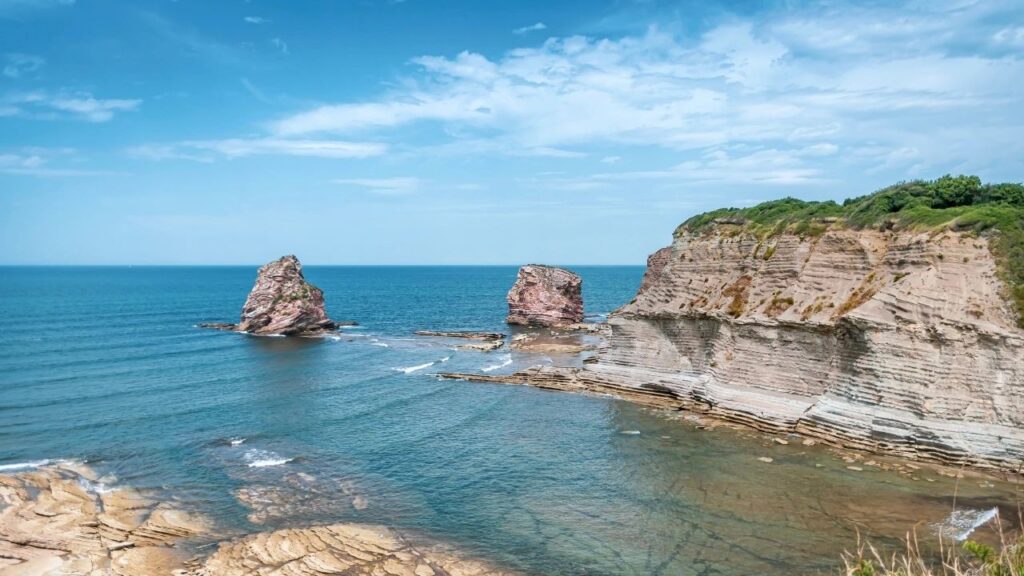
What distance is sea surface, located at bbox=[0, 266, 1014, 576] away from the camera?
A: 2348 centimetres

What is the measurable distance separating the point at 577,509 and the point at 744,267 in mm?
23575

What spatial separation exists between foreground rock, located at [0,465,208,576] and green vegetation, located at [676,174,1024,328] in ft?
121

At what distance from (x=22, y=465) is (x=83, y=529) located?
34.9ft

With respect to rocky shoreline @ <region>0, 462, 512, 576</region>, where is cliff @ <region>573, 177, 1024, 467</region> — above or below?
above

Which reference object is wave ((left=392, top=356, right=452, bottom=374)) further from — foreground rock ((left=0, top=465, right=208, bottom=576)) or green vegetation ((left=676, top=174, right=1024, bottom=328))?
foreground rock ((left=0, top=465, right=208, bottom=576))

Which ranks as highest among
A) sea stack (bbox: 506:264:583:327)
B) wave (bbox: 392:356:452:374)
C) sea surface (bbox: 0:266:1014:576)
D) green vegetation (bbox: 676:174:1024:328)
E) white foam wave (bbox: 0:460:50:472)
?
green vegetation (bbox: 676:174:1024:328)

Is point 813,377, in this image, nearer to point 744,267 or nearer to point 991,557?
point 744,267

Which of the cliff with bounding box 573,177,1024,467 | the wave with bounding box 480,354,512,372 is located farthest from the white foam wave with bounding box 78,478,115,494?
the wave with bounding box 480,354,512,372

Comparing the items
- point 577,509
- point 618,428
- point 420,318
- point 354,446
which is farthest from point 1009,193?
point 420,318

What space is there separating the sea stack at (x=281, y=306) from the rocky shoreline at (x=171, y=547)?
179ft

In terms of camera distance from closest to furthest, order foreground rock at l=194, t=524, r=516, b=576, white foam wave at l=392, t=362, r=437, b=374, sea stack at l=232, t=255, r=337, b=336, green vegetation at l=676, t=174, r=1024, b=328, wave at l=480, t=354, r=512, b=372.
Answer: foreground rock at l=194, t=524, r=516, b=576
green vegetation at l=676, t=174, r=1024, b=328
white foam wave at l=392, t=362, r=437, b=374
wave at l=480, t=354, r=512, b=372
sea stack at l=232, t=255, r=337, b=336

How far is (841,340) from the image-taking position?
109 feet

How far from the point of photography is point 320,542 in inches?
905

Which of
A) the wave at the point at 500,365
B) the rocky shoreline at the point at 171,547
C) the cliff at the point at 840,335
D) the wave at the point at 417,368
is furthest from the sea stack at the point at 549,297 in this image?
the rocky shoreline at the point at 171,547
